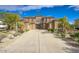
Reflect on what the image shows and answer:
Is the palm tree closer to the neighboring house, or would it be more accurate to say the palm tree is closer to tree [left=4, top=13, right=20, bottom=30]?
the neighboring house

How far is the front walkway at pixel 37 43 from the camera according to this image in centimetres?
486

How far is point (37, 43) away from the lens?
4922 millimetres

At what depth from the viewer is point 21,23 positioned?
5.04 metres

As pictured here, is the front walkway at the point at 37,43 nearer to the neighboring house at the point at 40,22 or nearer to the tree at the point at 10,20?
the neighboring house at the point at 40,22

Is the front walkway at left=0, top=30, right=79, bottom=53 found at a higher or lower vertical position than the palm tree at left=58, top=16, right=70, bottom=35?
lower

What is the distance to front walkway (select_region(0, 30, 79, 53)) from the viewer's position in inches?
191

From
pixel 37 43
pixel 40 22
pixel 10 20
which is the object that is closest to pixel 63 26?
pixel 40 22

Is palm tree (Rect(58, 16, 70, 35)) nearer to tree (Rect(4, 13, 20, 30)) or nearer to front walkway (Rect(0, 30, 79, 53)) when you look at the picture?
front walkway (Rect(0, 30, 79, 53))

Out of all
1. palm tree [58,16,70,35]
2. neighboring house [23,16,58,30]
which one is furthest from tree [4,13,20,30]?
palm tree [58,16,70,35]

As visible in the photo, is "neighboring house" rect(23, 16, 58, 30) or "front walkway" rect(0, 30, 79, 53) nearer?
"front walkway" rect(0, 30, 79, 53)

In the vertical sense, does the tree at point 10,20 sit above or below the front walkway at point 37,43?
above

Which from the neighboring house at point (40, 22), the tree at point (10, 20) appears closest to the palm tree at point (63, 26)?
the neighboring house at point (40, 22)

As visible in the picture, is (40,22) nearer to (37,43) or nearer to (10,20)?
(37,43)
